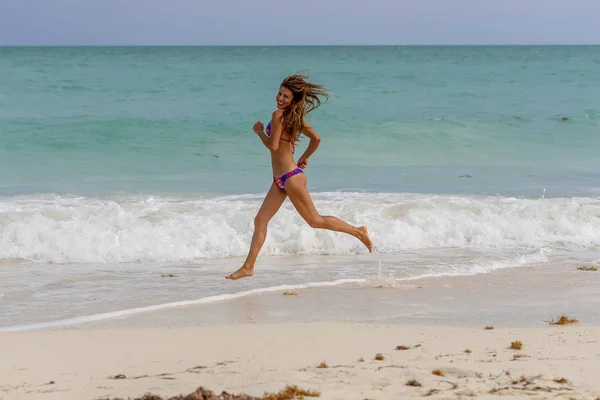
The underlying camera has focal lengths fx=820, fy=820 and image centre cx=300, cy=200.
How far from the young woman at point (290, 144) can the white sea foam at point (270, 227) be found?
2.59m

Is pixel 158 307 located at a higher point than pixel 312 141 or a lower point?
lower

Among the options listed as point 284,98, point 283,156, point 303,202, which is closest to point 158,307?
point 303,202

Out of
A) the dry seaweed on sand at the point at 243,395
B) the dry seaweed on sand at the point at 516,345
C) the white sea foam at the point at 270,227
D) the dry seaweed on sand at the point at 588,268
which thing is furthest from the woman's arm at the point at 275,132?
the dry seaweed on sand at the point at 588,268

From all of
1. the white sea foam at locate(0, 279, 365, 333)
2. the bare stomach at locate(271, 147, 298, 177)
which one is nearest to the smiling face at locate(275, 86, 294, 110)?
the bare stomach at locate(271, 147, 298, 177)

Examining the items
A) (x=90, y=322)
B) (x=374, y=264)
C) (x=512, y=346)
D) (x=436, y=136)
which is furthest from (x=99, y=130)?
(x=512, y=346)

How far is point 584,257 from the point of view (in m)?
9.27

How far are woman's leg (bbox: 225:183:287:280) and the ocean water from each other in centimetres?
28

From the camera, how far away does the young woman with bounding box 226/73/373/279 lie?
650 centimetres

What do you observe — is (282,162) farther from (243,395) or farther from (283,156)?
(243,395)

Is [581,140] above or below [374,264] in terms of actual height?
above

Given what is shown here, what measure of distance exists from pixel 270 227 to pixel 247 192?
11.8ft

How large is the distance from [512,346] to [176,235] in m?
5.40

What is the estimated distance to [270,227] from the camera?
10273mm

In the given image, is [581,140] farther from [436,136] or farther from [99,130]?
[99,130]
